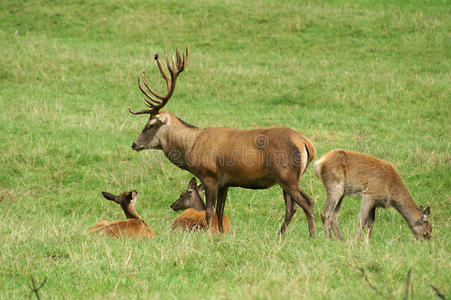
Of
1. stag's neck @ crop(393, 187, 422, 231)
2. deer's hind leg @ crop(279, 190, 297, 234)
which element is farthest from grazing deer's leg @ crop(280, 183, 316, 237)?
stag's neck @ crop(393, 187, 422, 231)

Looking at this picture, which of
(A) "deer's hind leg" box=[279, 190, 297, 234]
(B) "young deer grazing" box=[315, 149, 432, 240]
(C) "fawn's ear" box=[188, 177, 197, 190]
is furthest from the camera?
(C) "fawn's ear" box=[188, 177, 197, 190]

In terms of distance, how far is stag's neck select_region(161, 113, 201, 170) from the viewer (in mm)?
9141

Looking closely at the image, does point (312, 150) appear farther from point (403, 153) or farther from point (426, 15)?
point (426, 15)

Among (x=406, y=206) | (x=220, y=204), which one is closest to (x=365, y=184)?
(x=406, y=206)

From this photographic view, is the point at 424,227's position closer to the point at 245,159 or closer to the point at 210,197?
the point at 245,159

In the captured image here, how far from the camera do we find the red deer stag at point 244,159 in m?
8.23

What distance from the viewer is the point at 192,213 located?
9.20 meters

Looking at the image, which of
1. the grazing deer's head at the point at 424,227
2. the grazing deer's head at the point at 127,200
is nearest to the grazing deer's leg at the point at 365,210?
the grazing deer's head at the point at 424,227

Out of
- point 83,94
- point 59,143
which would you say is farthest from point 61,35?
point 59,143

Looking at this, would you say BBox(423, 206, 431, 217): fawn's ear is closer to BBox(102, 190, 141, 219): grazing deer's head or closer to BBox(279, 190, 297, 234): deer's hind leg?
BBox(279, 190, 297, 234): deer's hind leg

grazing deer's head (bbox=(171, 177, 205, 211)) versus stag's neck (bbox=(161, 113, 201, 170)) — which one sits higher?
stag's neck (bbox=(161, 113, 201, 170))

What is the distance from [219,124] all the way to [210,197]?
20.0 ft

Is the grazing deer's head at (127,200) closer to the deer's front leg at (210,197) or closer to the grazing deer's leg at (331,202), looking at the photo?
the deer's front leg at (210,197)

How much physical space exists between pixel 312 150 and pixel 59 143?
228 inches
